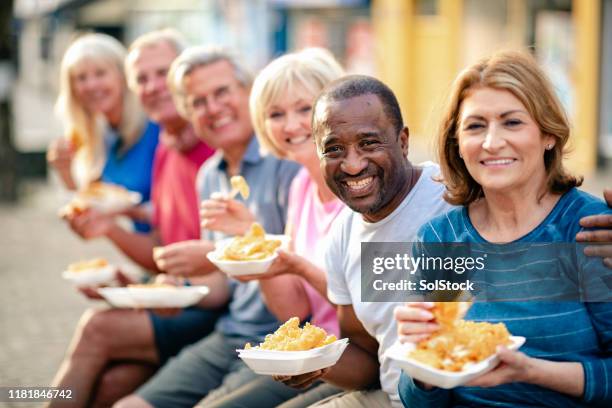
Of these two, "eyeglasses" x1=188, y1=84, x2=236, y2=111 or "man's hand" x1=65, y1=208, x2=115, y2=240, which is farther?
"man's hand" x1=65, y1=208, x2=115, y2=240

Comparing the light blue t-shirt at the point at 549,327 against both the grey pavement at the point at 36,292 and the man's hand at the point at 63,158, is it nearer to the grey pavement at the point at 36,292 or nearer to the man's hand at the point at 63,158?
the grey pavement at the point at 36,292

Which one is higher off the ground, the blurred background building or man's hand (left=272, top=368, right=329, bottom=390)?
the blurred background building

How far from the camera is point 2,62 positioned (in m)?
13.3

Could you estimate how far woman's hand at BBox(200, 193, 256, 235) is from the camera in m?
3.60

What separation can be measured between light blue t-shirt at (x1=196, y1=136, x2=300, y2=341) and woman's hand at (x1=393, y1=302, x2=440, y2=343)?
1.67 meters

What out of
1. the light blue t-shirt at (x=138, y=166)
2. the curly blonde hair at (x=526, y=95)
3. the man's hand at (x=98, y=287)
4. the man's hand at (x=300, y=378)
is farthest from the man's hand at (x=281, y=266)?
the light blue t-shirt at (x=138, y=166)

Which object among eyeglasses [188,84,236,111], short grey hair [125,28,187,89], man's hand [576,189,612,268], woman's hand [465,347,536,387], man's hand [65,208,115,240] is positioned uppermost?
short grey hair [125,28,187,89]

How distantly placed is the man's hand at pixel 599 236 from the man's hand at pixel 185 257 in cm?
188

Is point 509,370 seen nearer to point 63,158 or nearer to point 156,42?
point 156,42

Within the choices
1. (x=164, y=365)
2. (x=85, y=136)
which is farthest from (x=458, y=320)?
(x=85, y=136)

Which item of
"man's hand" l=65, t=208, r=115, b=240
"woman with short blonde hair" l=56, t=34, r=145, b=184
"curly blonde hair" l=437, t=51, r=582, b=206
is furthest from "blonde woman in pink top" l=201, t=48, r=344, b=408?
"woman with short blonde hair" l=56, t=34, r=145, b=184

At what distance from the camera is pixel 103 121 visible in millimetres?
5812

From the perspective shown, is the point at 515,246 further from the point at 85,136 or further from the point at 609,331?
the point at 85,136

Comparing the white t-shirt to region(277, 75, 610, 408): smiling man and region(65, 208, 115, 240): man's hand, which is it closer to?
region(277, 75, 610, 408): smiling man
